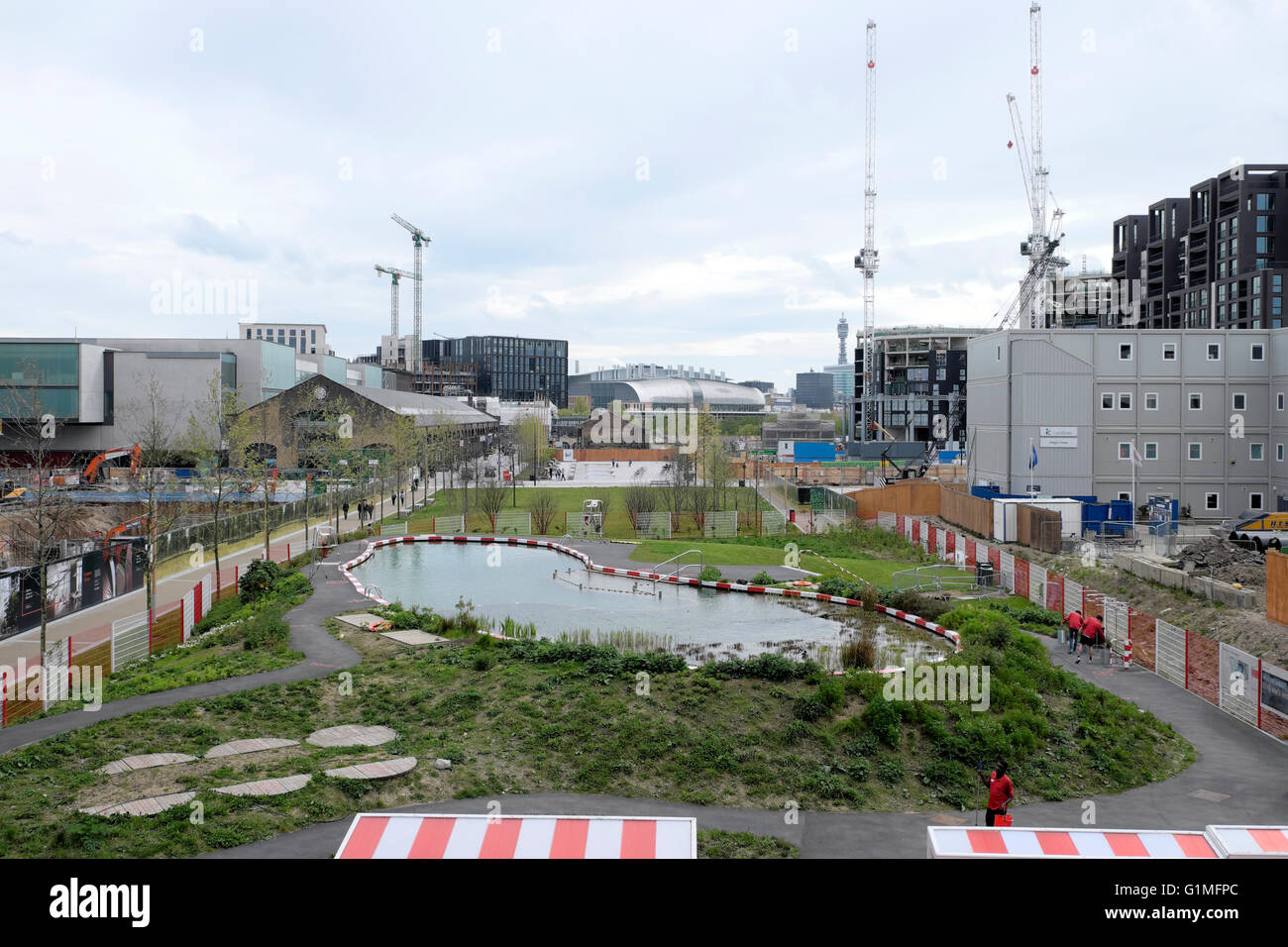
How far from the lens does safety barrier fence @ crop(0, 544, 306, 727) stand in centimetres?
1628

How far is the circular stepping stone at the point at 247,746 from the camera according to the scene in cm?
1388

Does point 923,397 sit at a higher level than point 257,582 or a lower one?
higher

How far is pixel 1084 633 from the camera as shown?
21516mm

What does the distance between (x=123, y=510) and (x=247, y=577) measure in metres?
22.5

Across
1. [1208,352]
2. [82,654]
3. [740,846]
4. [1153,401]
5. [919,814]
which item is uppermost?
[1208,352]

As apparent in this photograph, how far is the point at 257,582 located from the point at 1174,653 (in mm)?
24865

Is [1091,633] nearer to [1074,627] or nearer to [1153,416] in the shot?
[1074,627]

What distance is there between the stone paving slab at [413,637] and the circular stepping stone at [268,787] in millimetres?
9165

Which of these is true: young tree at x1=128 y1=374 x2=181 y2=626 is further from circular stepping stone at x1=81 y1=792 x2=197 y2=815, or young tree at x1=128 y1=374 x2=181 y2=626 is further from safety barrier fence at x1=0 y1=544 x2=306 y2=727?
circular stepping stone at x1=81 y1=792 x2=197 y2=815

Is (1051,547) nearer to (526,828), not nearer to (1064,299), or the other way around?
(526,828)

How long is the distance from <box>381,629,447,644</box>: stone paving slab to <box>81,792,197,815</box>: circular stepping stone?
9898mm

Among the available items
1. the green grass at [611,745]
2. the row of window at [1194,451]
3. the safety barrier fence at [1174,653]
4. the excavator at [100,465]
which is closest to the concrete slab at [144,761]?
the green grass at [611,745]

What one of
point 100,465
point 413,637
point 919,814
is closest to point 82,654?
point 413,637

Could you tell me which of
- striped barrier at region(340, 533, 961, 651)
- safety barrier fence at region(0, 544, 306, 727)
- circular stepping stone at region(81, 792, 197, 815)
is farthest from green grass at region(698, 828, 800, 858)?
safety barrier fence at region(0, 544, 306, 727)
